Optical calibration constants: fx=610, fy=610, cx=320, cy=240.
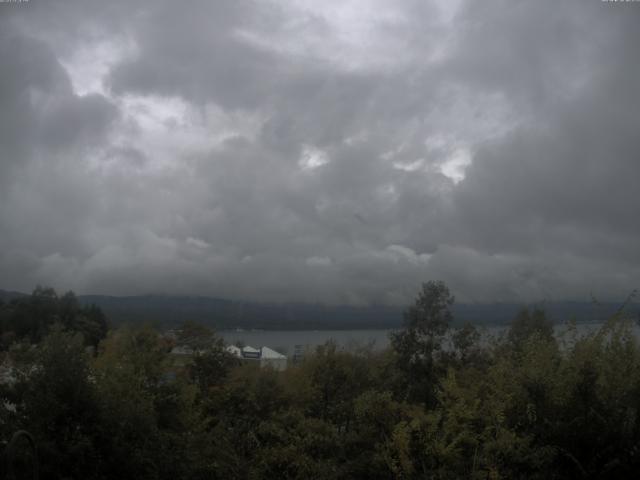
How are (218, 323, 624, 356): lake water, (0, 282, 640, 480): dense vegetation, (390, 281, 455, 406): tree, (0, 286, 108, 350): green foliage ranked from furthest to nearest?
(0, 286, 108, 350): green foliage → (218, 323, 624, 356): lake water → (390, 281, 455, 406): tree → (0, 282, 640, 480): dense vegetation

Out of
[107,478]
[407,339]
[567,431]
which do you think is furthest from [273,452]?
[407,339]

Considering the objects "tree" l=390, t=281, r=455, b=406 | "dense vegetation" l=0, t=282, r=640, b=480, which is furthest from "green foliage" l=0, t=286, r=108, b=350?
"dense vegetation" l=0, t=282, r=640, b=480

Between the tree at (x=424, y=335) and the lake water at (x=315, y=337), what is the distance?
0.95 meters

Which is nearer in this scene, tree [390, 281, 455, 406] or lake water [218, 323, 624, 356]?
tree [390, 281, 455, 406]

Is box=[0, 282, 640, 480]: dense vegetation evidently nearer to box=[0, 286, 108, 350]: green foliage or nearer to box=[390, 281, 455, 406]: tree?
box=[390, 281, 455, 406]: tree

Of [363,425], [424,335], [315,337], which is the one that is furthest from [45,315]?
[363,425]

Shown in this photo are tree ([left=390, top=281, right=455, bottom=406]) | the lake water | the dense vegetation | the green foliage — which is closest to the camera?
the dense vegetation

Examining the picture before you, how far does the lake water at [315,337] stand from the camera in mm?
24814

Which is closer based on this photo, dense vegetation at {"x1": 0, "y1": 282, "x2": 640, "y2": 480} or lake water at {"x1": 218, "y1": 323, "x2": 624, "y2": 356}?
dense vegetation at {"x1": 0, "y1": 282, "x2": 640, "y2": 480}

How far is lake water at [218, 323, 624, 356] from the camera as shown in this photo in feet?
81.4

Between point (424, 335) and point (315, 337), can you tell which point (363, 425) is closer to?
point (424, 335)

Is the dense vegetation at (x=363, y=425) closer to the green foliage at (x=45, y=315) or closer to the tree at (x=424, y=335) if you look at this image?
the tree at (x=424, y=335)

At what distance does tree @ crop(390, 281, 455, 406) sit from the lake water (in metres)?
0.95

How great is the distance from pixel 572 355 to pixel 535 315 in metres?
22.4
